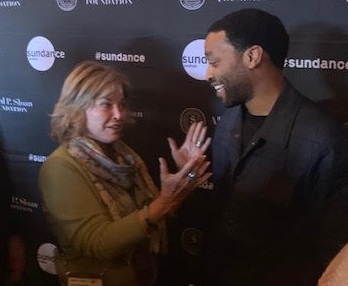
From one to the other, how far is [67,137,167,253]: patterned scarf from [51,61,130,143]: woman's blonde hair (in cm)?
4

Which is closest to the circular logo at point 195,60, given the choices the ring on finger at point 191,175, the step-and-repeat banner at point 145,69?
the step-and-repeat banner at point 145,69

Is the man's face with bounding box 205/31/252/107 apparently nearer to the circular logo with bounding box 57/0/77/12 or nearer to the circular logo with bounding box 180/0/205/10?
the circular logo with bounding box 180/0/205/10

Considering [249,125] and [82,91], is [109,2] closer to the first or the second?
[82,91]

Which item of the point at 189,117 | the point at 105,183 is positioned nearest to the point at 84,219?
the point at 105,183

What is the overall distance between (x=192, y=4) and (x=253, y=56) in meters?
0.26

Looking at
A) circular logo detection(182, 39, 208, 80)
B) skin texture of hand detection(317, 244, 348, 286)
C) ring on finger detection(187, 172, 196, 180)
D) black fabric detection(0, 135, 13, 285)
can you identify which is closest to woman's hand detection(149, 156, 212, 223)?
ring on finger detection(187, 172, 196, 180)

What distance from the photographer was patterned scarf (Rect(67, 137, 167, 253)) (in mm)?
1476

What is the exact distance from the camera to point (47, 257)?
1.91 m

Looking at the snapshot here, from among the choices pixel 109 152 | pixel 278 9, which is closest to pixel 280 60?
pixel 278 9

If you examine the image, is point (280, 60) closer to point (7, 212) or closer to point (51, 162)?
point (51, 162)

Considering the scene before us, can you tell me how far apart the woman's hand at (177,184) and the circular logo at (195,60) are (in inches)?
8.9

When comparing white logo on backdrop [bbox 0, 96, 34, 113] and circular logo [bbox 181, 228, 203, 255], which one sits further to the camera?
white logo on backdrop [bbox 0, 96, 34, 113]

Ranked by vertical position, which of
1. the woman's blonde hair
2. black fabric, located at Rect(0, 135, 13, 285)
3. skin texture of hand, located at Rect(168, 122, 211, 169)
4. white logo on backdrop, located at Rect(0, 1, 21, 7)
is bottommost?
black fabric, located at Rect(0, 135, 13, 285)

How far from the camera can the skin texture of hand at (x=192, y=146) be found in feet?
4.75
